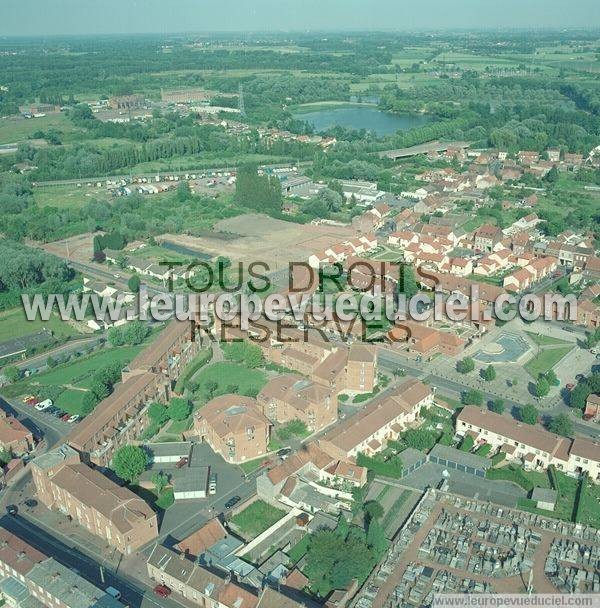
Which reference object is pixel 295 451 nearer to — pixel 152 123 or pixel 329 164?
pixel 329 164

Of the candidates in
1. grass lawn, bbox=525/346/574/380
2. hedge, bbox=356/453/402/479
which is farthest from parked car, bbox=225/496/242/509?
grass lawn, bbox=525/346/574/380

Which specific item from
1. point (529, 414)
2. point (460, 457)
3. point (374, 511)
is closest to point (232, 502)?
point (374, 511)

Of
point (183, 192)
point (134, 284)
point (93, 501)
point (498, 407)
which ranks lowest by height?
point (498, 407)

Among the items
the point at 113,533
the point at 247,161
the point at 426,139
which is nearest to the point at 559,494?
the point at 113,533

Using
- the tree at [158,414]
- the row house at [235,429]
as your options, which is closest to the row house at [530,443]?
the row house at [235,429]

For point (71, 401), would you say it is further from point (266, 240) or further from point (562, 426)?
point (266, 240)

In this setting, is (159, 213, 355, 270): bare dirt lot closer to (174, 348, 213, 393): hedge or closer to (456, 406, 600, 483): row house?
(174, 348, 213, 393): hedge
